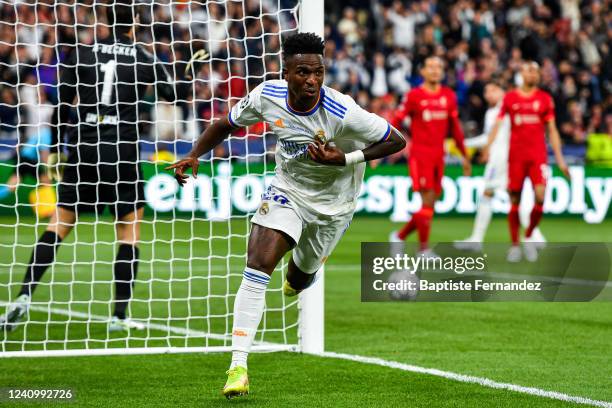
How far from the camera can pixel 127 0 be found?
11.5m

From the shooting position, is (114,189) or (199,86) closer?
(114,189)

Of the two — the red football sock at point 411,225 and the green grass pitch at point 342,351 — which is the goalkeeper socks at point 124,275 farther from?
the red football sock at point 411,225

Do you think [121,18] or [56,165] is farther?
[56,165]

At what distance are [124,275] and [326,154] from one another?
300 cm

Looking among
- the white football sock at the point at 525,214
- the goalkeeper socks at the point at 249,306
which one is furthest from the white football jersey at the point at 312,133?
the white football sock at the point at 525,214

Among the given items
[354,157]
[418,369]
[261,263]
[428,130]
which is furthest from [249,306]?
[428,130]

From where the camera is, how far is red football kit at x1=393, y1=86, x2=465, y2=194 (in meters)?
12.2

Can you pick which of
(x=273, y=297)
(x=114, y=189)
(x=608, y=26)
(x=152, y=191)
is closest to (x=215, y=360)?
(x=114, y=189)

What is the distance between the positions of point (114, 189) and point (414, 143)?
5.00 meters

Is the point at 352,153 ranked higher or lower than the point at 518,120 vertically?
lower

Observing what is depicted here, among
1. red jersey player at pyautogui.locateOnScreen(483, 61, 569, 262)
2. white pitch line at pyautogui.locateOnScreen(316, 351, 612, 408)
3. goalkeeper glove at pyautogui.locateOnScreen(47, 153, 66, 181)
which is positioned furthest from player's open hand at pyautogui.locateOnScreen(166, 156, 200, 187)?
red jersey player at pyautogui.locateOnScreen(483, 61, 569, 262)

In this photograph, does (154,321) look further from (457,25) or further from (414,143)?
(457,25)

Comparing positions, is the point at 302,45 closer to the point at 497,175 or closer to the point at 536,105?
the point at 536,105

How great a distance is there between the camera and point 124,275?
8156 mm
